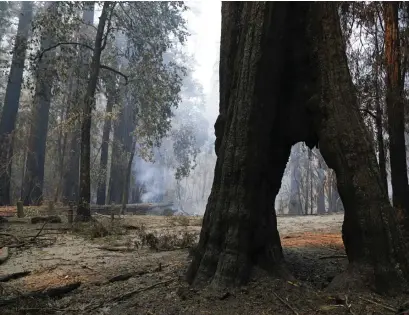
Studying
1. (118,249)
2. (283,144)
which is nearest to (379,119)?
(283,144)

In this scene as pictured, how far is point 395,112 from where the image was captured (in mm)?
7762

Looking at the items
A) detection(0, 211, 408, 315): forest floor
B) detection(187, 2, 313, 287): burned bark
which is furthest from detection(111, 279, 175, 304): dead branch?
detection(187, 2, 313, 287): burned bark

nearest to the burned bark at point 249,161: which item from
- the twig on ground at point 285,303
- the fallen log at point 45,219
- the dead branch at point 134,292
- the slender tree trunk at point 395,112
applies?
the dead branch at point 134,292

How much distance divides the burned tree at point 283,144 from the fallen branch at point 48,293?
1.43m

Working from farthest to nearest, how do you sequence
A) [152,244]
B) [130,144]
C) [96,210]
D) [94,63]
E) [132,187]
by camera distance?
[132,187]
[130,144]
[96,210]
[94,63]
[152,244]

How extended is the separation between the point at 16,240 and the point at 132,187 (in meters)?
25.7

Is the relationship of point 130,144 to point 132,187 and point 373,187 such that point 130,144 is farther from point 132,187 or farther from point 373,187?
point 373,187

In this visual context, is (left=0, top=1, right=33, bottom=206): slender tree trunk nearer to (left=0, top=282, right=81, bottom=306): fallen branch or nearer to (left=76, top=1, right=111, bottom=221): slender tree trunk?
(left=76, top=1, right=111, bottom=221): slender tree trunk

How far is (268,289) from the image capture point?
12.2ft

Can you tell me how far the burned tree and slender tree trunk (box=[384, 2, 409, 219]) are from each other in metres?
3.91

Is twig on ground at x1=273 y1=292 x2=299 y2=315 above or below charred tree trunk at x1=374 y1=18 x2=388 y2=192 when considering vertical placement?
below

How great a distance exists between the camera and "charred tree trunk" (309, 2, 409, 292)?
3.63 m

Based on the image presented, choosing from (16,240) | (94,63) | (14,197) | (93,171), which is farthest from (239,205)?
(14,197)

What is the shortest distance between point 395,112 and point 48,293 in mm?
6827
